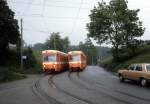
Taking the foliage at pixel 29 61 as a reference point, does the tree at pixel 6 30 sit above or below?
above

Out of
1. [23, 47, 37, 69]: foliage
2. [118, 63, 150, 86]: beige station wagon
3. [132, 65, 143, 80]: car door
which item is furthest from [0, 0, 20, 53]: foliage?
[132, 65, 143, 80]: car door

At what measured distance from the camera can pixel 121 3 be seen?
211ft

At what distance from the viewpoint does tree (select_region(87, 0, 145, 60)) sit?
2485 inches

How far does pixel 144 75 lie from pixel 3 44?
3995cm

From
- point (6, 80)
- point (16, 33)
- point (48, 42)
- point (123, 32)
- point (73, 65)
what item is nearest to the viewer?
point (6, 80)

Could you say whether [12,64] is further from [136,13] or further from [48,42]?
[48,42]

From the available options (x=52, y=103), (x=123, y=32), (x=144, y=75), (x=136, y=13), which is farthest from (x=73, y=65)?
(x=52, y=103)

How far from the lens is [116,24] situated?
209ft

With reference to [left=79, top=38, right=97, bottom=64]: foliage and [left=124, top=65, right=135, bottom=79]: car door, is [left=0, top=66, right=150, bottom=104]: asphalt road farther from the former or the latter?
[left=79, top=38, right=97, bottom=64]: foliage

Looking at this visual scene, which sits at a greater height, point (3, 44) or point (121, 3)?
point (121, 3)

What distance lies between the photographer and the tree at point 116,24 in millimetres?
63109

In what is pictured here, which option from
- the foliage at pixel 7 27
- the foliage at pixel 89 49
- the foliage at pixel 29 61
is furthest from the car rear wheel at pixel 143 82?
the foliage at pixel 89 49

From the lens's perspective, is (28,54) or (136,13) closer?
(136,13)

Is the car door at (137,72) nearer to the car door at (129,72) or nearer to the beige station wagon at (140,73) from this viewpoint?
the beige station wagon at (140,73)
